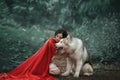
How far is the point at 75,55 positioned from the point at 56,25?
4.35ft

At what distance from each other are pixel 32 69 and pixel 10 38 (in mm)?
1354

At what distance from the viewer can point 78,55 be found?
208 inches

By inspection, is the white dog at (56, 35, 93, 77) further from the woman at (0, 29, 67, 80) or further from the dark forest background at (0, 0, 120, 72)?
the dark forest background at (0, 0, 120, 72)

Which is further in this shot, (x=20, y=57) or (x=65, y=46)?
(x=20, y=57)

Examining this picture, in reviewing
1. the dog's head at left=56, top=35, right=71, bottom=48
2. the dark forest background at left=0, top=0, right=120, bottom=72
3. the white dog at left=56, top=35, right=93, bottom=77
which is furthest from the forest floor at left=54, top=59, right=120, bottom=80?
the dog's head at left=56, top=35, right=71, bottom=48

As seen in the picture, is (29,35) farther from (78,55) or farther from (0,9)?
(78,55)

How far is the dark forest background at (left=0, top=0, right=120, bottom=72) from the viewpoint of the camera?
245 inches

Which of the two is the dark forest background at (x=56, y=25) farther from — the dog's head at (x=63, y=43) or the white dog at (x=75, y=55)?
the dog's head at (x=63, y=43)

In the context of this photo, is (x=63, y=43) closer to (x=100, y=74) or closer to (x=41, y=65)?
(x=41, y=65)

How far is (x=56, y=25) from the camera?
6.40 meters

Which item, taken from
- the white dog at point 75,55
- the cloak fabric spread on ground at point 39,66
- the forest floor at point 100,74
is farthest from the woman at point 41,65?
the forest floor at point 100,74

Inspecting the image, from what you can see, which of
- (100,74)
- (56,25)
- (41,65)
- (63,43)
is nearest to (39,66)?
(41,65)

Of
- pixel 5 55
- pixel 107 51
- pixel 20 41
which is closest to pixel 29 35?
pixel 20 41

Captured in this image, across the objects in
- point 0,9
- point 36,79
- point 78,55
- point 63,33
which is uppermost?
point 0,9
